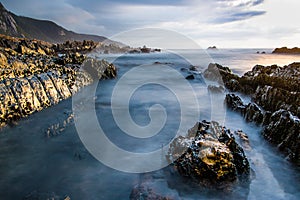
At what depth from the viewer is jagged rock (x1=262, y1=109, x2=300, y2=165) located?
7.91m

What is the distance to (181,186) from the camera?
21.2 ft

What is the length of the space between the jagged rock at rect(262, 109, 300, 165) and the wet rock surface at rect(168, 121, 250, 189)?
2196 mm

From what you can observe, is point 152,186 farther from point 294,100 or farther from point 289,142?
point 294,100

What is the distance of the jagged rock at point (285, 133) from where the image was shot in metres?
7.91

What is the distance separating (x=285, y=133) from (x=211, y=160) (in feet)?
13.4

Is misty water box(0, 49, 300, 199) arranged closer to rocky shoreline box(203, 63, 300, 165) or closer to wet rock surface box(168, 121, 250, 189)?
wet rock surface box(168, 121, 250, 189)

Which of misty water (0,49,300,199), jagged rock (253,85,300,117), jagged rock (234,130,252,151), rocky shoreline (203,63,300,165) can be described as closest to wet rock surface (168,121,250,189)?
misty water (0,49,300,199)

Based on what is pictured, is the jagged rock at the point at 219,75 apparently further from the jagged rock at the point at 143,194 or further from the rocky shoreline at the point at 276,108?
the jagged rock at the point at 143,194

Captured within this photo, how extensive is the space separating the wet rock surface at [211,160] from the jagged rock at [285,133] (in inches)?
86.5

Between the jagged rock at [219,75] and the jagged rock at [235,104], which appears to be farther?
the jagged rock at [219,75]

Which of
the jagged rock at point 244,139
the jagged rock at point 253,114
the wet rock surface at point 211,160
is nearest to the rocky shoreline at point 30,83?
the wet rock surface at point 211,160

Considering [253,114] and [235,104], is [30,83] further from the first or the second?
[253,114]

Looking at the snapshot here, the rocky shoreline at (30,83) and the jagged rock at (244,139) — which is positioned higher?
the rocky shoreline at (30,83)

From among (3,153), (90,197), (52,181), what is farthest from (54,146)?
(90,197)
